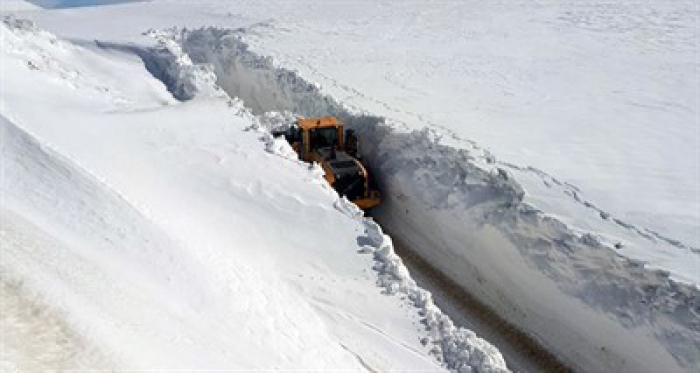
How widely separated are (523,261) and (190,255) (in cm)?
598

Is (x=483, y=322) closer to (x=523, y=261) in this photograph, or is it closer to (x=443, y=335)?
(x=523, y=261)

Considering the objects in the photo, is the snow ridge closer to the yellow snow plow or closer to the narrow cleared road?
the narrow cleared road

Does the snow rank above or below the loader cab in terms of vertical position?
below

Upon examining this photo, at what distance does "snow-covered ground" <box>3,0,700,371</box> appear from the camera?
34.7 ft

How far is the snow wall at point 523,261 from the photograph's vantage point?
9.69m

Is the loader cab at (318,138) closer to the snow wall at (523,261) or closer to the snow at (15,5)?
the snow wall at (523,261)

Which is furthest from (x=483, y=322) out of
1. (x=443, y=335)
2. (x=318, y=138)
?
(x=318, y=138)

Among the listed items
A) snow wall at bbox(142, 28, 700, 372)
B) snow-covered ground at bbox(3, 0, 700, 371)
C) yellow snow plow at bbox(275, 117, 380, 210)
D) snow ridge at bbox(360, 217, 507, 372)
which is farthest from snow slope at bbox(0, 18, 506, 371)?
snow wall at bbox(142, 28, 700, 372)

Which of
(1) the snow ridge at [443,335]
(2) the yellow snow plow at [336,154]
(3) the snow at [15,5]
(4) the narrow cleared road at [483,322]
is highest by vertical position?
(1) the snow ridge at [443,335]

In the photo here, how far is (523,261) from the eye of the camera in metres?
11.9

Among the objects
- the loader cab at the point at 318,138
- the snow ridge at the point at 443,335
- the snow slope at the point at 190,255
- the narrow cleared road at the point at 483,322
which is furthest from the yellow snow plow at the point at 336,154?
the snow ridge at the point at 443,335

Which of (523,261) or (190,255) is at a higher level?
(190,255)

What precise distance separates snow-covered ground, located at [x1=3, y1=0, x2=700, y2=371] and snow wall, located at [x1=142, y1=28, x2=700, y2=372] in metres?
0.03

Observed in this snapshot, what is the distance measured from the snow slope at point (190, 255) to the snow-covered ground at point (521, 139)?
318 mm
